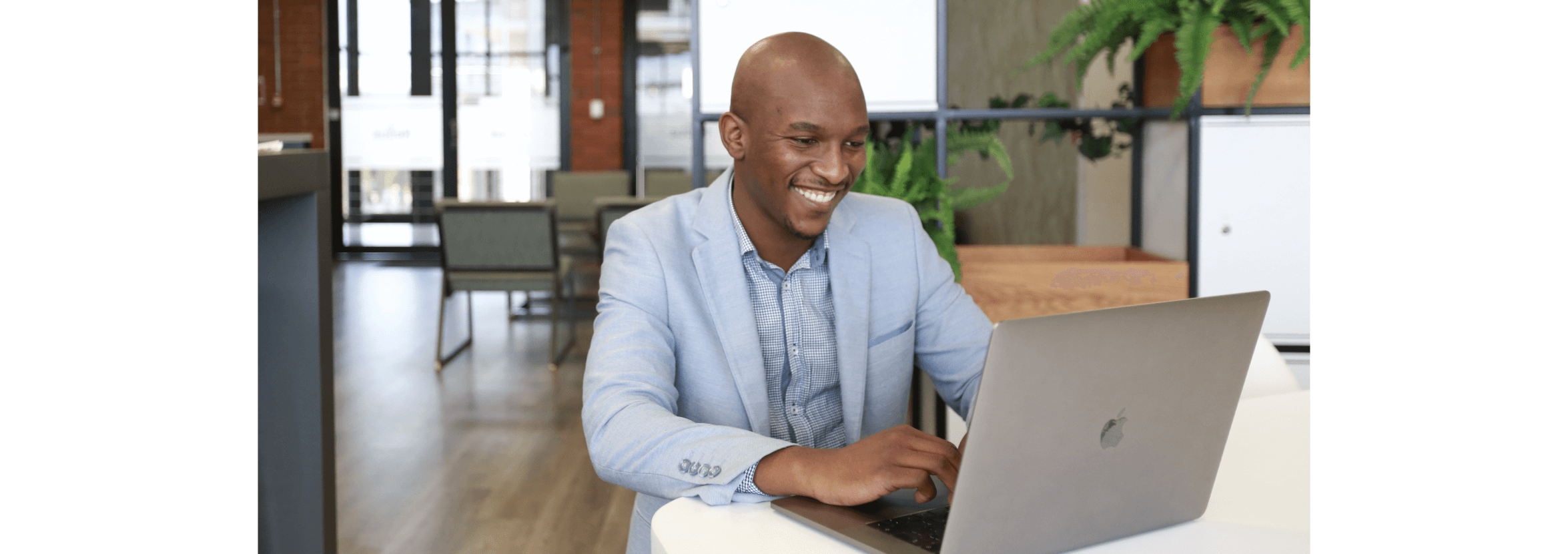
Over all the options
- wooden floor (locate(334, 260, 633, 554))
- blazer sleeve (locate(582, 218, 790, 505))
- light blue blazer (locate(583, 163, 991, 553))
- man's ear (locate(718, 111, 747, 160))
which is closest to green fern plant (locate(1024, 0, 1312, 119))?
light blue blazer (locate(583, 163, 991, 553))

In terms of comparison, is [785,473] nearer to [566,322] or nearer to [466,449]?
[466,449]

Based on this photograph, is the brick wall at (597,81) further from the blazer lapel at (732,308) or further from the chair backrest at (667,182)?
the blazer lapel at (732,308)

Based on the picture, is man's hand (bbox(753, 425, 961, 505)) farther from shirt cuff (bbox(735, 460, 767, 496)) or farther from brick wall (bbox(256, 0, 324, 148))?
brick wall (bbox(256, 0, 324, 148))

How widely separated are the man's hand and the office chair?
419 centimetres

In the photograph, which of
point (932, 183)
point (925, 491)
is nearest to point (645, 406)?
point (925, 491)

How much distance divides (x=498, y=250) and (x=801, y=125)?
4.04m

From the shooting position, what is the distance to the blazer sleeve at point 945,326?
5.06 feet

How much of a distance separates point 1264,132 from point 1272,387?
2.91 feet

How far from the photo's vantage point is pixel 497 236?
5078 mm

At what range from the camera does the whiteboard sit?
95.5 inches
